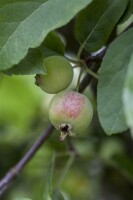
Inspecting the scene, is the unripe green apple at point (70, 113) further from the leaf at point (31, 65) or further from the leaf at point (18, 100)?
the leaf at point (18, 100)

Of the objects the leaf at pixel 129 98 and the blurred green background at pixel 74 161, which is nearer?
the leaf at pixel 129 98

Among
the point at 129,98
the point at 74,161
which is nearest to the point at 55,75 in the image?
the point at 129,98

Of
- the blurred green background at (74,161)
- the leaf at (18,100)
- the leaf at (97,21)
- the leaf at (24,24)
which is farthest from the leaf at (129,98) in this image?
the leaf at (18,100)

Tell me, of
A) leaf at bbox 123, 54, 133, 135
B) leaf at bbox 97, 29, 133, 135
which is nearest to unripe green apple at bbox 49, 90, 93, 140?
leaf at bbox 97, 29, 133, 135

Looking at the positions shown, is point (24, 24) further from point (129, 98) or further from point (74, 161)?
point (74, 161)

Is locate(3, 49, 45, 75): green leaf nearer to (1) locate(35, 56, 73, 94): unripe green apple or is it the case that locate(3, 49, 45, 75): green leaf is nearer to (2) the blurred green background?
(1) locate(35, 56, 73, 94): unripe green apple
